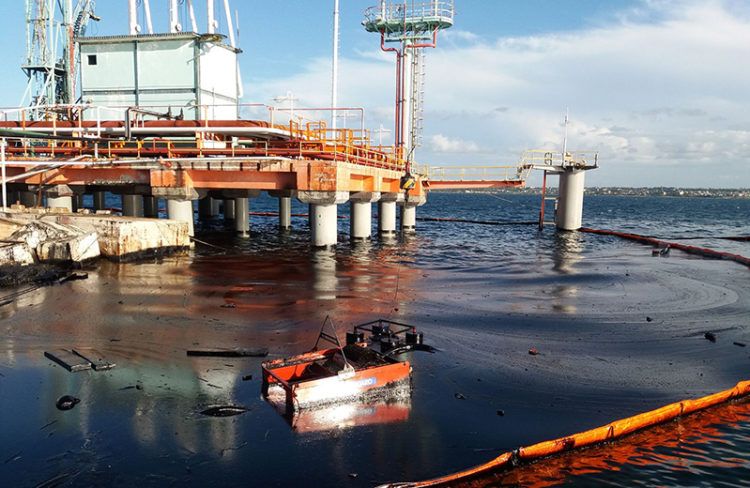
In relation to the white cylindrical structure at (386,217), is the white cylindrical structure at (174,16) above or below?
above

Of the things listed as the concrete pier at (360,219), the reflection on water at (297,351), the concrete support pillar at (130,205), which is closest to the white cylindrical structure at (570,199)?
the concrete pier at (360,219)

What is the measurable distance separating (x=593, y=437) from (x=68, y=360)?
993 centimetres

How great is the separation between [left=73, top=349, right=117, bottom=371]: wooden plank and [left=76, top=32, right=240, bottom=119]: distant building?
71.2ft

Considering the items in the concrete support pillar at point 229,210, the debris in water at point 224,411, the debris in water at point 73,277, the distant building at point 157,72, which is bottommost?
the debris in water at point 224,411

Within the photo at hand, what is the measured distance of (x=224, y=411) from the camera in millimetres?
9336

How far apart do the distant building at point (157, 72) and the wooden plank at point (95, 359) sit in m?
21.7

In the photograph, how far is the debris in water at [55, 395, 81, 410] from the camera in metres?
9.33

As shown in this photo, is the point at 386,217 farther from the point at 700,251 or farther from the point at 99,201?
the point at 99,201

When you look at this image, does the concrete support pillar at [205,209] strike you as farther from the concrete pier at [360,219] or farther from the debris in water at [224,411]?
the debris in water at [224,411]

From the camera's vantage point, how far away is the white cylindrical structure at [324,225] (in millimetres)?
28766

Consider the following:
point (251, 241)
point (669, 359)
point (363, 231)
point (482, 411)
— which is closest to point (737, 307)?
point (669, 359)

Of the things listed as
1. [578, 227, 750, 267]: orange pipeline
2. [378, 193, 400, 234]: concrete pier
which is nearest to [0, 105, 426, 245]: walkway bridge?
[378, 193, 400, 234]: concrete pier

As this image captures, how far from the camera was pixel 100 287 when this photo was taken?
18766mm

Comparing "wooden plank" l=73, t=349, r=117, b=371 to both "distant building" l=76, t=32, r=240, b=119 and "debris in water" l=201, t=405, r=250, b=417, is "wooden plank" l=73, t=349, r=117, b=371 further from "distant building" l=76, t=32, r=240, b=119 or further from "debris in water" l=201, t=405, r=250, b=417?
"distant building" l=76, t=32, r=240, b=119
